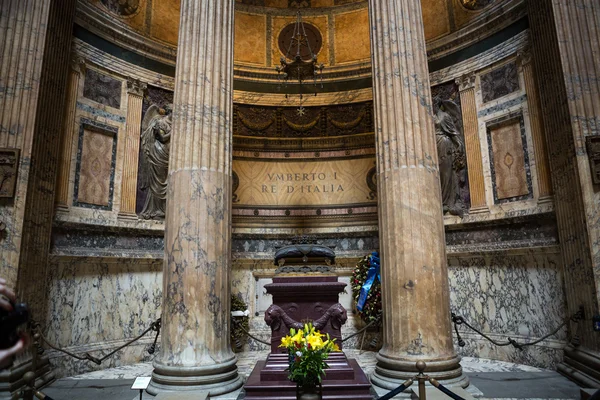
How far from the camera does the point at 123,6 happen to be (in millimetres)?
9539

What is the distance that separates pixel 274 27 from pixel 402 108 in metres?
7.60

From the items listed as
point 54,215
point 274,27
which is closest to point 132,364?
point 54,215

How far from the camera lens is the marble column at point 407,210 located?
217 inches

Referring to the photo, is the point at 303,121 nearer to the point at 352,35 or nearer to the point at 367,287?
the point at 352,35

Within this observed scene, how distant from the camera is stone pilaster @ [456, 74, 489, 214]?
9.14 m

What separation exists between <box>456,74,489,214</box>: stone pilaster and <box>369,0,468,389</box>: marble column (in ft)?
11.8

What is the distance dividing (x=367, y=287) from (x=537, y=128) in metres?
4.98

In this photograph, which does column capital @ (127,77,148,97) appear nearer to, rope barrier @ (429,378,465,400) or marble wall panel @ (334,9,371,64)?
marble wall panel @ (334,9,371,64)

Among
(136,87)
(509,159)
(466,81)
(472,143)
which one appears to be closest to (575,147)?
(509,159)

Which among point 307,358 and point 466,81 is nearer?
point 307,358

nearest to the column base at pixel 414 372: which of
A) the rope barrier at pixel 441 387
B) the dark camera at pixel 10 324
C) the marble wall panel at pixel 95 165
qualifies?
the rope barrier at pixel 441 387

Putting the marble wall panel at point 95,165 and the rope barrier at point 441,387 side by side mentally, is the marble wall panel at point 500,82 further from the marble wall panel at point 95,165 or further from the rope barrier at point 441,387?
the marble wall panel at point 95,165

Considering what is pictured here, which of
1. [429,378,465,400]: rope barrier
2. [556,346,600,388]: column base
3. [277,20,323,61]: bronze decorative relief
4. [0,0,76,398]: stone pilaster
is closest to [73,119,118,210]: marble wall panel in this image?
[0,0,76,398]: stone pilaster

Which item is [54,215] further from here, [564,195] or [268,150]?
[564,195]
